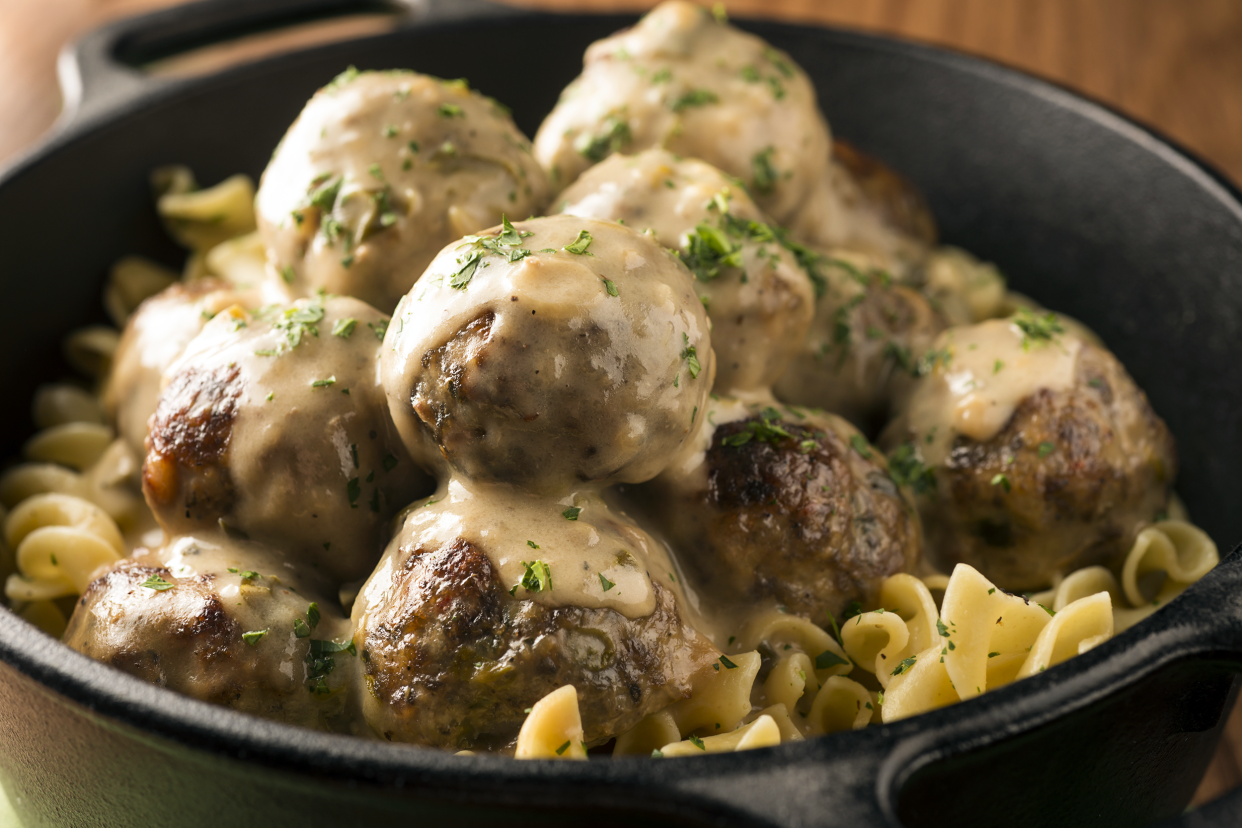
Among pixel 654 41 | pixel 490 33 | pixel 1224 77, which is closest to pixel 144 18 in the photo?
pixel 490 33

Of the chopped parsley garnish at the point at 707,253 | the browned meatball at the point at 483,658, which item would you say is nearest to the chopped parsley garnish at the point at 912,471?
the chopped parsley garnish at the point at 707,253

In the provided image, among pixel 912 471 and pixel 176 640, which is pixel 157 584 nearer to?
pixel 176 640

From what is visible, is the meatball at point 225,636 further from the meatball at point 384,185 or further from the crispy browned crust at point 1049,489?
the crispy browned crust at point 1049,489

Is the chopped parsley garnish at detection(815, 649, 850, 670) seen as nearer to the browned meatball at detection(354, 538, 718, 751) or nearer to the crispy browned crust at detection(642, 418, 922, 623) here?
the crispy browned crust at detection(642, 418, 922, 623)

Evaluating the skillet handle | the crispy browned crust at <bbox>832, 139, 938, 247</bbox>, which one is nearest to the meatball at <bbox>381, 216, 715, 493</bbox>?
the crispy browned crust at <bbox>832, 139, 938, 247</bbox>

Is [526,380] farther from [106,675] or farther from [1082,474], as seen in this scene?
[1082,474]
